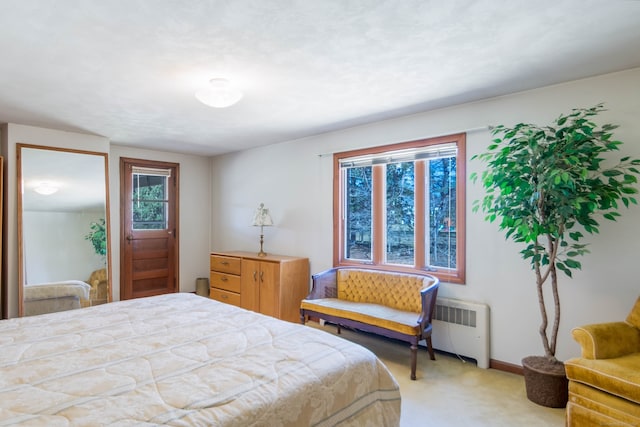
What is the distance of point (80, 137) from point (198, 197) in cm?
198

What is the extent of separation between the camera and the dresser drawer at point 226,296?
4.68m

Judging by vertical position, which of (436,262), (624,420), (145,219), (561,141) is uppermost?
(561,141)

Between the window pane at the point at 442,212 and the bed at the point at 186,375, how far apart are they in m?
1.93

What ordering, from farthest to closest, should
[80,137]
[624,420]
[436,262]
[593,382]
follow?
[80,137] → [436,262] → [593,382] → [624,420]

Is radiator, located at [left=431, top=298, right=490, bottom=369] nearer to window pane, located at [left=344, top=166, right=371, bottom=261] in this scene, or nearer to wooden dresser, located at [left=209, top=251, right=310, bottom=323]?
window pane, located at [left=344, top=166, right=371, bottom=261]

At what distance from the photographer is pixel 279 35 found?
2.04 meters

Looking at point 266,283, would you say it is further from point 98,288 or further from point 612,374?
point 612,374

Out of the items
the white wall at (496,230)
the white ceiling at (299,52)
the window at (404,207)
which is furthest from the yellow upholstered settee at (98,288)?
the window at (404,207)

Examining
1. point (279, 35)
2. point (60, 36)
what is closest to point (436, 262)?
point (279, 35)

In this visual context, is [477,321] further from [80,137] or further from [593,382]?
[80,137]

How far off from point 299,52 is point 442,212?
2086 millimetres

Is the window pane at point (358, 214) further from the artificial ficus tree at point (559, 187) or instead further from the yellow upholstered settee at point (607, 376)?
the yellow upholstered settee at point (607, 376)

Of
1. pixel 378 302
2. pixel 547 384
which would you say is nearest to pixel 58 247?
pixel 378 302

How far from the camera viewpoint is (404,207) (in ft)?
12.5
